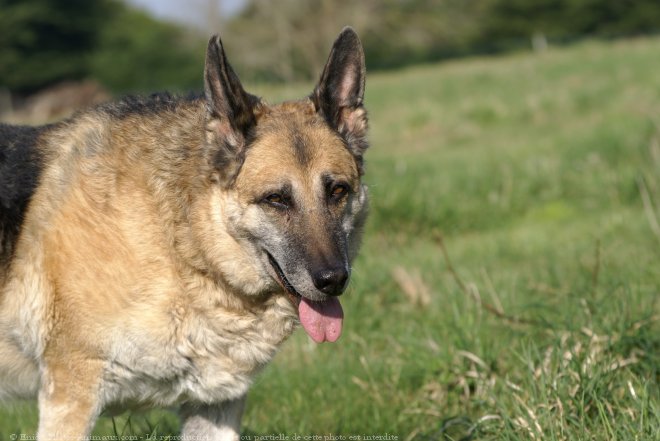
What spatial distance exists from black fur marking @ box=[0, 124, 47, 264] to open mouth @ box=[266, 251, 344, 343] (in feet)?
3.65

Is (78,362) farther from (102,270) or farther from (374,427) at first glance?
(374,427)

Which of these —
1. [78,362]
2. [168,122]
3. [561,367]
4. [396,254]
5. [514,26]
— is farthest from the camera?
A: [514,26]

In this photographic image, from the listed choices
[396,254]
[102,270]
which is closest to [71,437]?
[102,270]

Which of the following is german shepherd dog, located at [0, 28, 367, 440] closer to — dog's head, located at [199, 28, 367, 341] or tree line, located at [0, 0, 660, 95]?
dog's head, located at [199, 28, 367, 341]

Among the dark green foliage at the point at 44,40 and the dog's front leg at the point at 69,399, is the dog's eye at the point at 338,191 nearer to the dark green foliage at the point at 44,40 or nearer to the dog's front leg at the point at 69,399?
the dog's front leg at the point at 69,399

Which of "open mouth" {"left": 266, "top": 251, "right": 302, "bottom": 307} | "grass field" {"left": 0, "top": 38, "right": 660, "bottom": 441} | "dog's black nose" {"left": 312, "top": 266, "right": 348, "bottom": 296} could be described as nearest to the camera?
"dog's black nose" {"left": 312, "top": 266, "right": 348, "bottom": 296}

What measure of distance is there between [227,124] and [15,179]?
99 cm

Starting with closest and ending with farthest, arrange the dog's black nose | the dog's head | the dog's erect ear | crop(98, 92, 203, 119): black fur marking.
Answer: the dog's black nose
the dog's head
the dog's erect ear
crop(98, 92, 203, 119): black fur marking

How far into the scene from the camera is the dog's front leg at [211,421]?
4.16 m

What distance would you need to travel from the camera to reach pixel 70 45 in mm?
43750

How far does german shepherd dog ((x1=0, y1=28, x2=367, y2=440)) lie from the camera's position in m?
3.60

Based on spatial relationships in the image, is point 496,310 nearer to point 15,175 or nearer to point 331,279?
point 331,279

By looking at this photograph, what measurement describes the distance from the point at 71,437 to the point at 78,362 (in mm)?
318

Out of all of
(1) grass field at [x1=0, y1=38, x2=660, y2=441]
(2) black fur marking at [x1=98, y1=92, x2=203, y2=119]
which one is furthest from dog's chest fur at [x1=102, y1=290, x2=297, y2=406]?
(2) black fur marking at [x1=98, y1=92, x2=203, y2=119]
